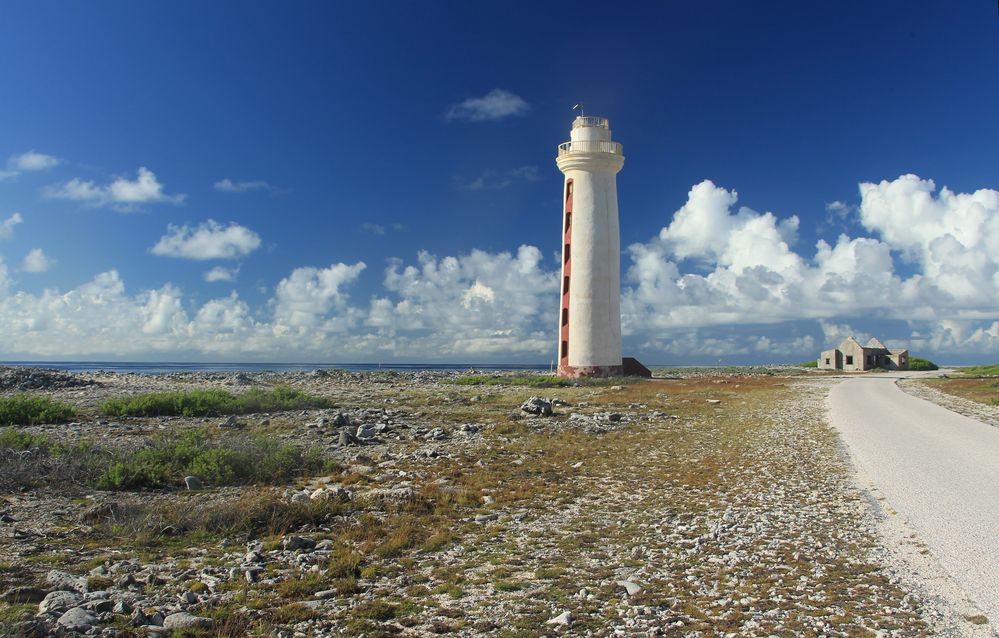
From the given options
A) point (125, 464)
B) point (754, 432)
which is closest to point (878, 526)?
point (754, 432)

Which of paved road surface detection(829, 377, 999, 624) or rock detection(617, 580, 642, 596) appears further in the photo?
paved road surface detection(829, 377, 999, 624)

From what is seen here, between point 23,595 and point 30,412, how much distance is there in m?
18.7

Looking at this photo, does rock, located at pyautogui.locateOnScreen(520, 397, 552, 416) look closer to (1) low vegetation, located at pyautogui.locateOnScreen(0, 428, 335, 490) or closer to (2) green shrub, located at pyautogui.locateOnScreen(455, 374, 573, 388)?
(1) low vegetation, located at pyautogui.locateOnScreen(0, 428, 335, 490)

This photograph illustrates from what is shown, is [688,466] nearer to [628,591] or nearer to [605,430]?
[605,430]

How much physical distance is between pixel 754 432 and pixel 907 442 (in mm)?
4151

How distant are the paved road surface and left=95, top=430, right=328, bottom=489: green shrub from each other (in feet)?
36.3

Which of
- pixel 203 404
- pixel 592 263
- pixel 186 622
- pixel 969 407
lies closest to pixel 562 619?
pixel 186 622

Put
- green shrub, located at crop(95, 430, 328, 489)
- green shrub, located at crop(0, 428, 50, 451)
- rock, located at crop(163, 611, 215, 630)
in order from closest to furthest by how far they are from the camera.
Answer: rock, located at crop(163, 611, 215, 630)
green shrub, located at crop(95, 430, 328, 489)
green shrub, located at crop(0, 428, 50, 451)

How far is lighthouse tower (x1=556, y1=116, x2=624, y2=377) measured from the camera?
44.1 m

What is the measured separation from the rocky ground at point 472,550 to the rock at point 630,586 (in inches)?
1.2

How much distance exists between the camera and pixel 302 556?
8164 millimetres

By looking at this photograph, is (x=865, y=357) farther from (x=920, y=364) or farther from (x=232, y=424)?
(x=232, y=424)

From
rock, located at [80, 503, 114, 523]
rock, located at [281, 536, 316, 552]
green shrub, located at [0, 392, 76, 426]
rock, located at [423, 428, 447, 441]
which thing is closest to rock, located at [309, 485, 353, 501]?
rock, located at [281, 536, 316, 552]

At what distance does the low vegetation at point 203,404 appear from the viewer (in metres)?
24.2
